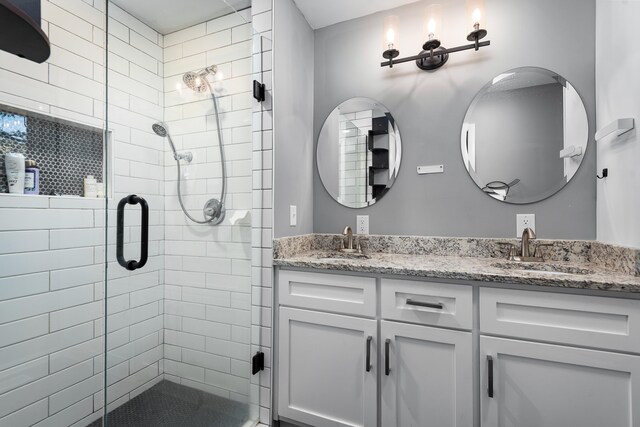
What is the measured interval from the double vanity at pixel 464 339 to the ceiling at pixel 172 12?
120cm

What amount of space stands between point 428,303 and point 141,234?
1.26 metres

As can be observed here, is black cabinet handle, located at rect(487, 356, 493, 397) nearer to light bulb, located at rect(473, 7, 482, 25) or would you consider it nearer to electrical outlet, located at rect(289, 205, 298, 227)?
electrical outlet, located at rect(289, 205, 298, 227)

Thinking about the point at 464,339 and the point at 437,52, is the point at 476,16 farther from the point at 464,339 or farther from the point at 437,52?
the point at 464,339

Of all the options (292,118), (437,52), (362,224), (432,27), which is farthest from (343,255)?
(432,27)

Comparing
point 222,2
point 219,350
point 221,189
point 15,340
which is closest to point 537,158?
point 221,189

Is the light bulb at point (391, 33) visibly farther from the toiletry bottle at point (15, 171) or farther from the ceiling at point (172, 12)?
the toiletry bottle at point (15, 171)

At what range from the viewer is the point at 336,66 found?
2074 millimetres

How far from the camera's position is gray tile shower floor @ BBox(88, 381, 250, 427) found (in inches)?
49.8

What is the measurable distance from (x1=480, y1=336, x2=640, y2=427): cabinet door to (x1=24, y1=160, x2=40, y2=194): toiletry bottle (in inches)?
77.5

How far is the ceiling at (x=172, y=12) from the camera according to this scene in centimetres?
134

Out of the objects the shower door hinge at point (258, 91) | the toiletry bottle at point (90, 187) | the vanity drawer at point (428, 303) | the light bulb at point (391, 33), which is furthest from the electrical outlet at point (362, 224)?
the toiletry bottle at point (90, 187)

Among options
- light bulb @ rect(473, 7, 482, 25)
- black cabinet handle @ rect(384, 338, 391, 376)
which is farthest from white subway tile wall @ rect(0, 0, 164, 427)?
light bulb @ rect(473, 7, 482, 25)

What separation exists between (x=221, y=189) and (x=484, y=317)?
1331mm

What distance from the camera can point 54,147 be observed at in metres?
1.28
